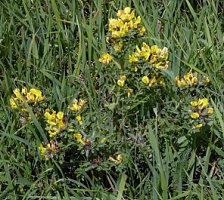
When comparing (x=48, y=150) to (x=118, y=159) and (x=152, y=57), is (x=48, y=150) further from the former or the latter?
(x=152, y=57)

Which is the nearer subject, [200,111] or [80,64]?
[200,111]

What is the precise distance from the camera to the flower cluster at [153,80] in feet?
7.58

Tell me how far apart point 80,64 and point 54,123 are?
492 mm

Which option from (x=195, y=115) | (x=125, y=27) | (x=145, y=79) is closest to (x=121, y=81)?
(x=145, y=79)

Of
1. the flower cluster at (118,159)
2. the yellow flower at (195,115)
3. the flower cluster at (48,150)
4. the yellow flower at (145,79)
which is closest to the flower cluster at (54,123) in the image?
the flower cluster at (48,150)

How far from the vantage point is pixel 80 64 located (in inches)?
105

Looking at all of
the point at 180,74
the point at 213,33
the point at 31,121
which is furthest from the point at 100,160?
the point at 213,33

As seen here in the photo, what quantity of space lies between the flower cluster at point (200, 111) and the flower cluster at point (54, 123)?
1.44 ft

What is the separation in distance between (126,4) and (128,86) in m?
0.68

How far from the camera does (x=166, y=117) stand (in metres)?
2.38

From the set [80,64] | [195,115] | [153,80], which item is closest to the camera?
[195,115]

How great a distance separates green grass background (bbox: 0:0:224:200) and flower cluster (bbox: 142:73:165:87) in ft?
0.67

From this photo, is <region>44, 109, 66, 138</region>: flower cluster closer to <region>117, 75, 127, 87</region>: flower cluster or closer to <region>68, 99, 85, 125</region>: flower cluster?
<region>68, 99, 85, 125</region>: flower cluster

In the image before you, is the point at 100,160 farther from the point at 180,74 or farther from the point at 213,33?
the point at 213,33
